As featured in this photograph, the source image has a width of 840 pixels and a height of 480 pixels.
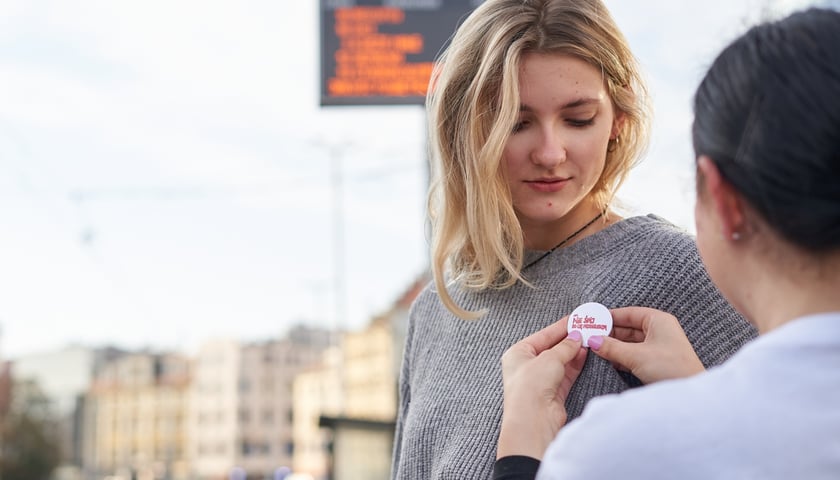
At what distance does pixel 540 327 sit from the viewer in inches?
76.1

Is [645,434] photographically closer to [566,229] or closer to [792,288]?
[792,288]

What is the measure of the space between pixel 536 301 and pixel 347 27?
5139mm

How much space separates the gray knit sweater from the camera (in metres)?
1.74

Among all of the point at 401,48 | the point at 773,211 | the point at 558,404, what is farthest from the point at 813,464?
the point at 401,48

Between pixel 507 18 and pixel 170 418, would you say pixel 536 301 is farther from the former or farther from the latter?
pixel 170 418

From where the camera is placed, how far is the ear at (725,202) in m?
1.07

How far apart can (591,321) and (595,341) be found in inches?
1.5

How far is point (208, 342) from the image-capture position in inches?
3290

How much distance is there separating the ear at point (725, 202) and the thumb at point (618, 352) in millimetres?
486

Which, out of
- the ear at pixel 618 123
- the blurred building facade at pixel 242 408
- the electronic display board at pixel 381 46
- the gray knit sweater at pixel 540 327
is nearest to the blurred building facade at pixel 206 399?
the blurred building facade at pixel 242 408

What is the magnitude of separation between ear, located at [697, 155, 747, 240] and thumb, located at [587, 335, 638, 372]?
0.49 meters

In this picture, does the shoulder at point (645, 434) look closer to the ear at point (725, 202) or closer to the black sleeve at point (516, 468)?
the ear at point (725, 202)

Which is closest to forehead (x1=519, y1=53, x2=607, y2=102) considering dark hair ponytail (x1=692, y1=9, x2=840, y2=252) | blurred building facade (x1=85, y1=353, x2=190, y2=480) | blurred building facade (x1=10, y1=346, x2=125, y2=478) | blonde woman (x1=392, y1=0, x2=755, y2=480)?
blonde woman (x1=392, y1=0, x2=755, y2=480)

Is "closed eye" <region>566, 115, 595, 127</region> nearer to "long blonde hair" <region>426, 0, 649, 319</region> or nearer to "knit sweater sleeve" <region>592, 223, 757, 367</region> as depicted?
"long blonde hair" <region>426, 0, 649, 319</region>
